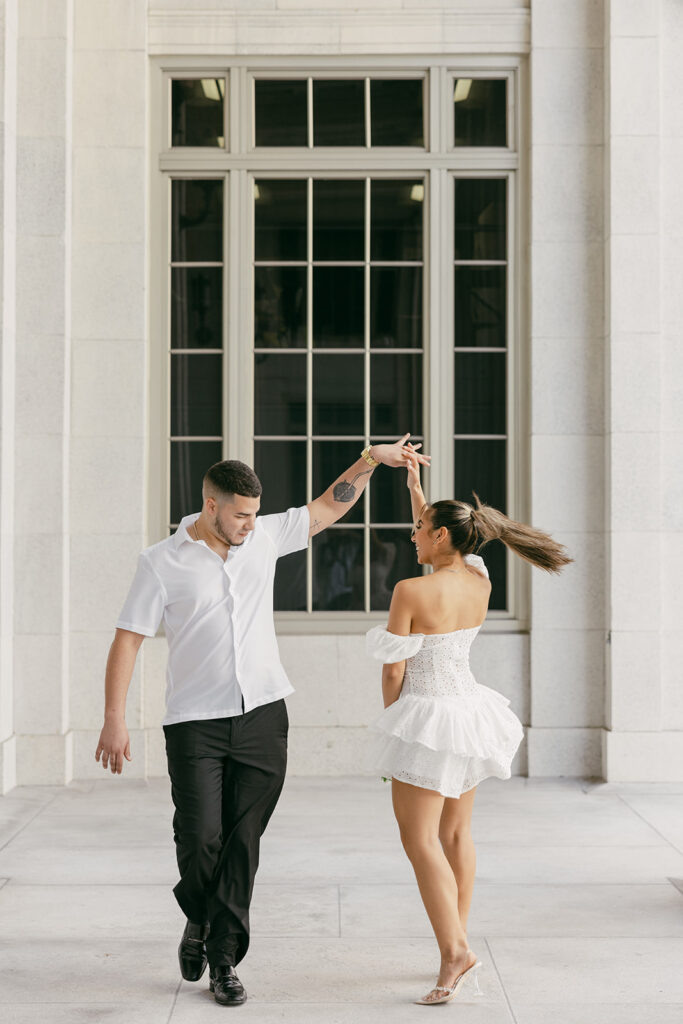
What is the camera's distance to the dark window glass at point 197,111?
8.49m

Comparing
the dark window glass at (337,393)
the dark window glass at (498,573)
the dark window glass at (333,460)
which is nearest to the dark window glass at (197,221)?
the dark window glass at (337,393)

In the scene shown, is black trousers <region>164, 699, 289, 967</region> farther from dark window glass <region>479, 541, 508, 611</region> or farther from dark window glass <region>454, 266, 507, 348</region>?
dark window glass <region>454, 266, 507, 348</region>

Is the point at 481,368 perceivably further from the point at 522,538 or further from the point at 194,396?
the point at 522,538

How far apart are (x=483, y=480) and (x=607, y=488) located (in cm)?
91

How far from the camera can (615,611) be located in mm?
8008

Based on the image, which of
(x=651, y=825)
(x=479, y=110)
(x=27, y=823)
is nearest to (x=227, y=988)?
(x=27, y=823)

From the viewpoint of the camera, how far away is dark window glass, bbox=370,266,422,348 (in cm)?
849

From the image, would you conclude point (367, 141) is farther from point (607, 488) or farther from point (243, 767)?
point (243, 767)

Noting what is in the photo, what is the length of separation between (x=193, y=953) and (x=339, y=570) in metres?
4.55

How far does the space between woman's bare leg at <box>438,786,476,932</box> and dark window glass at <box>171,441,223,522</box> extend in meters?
4.63

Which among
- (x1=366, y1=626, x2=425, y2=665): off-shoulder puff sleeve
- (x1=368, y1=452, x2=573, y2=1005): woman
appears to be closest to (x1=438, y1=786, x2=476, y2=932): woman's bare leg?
(x1=368, y1=452, x2=573, y2=1005): woman

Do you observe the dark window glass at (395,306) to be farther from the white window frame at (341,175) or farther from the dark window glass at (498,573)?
the dark window glass at (498,573)

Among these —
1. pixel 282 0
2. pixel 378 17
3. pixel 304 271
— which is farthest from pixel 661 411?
pixel 282 0

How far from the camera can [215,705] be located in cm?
403
